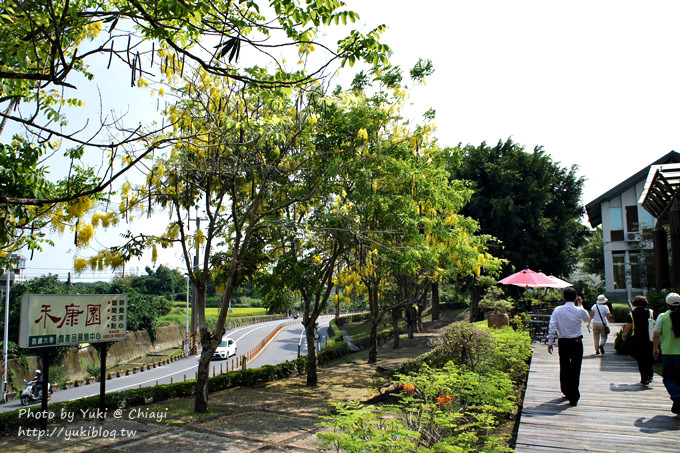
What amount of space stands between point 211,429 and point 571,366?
732cm

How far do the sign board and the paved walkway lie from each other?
186 centimetres

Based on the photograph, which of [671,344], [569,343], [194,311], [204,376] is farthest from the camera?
[194,311]

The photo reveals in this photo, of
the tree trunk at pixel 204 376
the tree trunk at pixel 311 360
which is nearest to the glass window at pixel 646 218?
the tree trunk at pixel 311 360

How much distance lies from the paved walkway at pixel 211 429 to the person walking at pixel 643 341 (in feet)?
17.6

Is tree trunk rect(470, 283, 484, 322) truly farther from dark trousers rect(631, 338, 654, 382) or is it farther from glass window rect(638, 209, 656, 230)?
dark trousers rect(631, 338, 654, 382)

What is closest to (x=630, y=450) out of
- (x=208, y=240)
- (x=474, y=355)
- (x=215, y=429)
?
(x=474, y=355)

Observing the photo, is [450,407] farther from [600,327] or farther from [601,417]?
[600,327]

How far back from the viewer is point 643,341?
24.3 feet

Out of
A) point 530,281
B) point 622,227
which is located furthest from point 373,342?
point 622,227

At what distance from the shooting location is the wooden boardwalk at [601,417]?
15.6ft

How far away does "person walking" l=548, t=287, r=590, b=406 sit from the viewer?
20.9 feet

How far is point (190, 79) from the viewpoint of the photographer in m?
11.0

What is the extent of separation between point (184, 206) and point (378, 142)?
19.2 feet

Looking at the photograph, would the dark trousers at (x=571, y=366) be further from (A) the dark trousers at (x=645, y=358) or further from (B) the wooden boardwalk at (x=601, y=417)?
(A) the dark trousers at (x=645, y=358)
